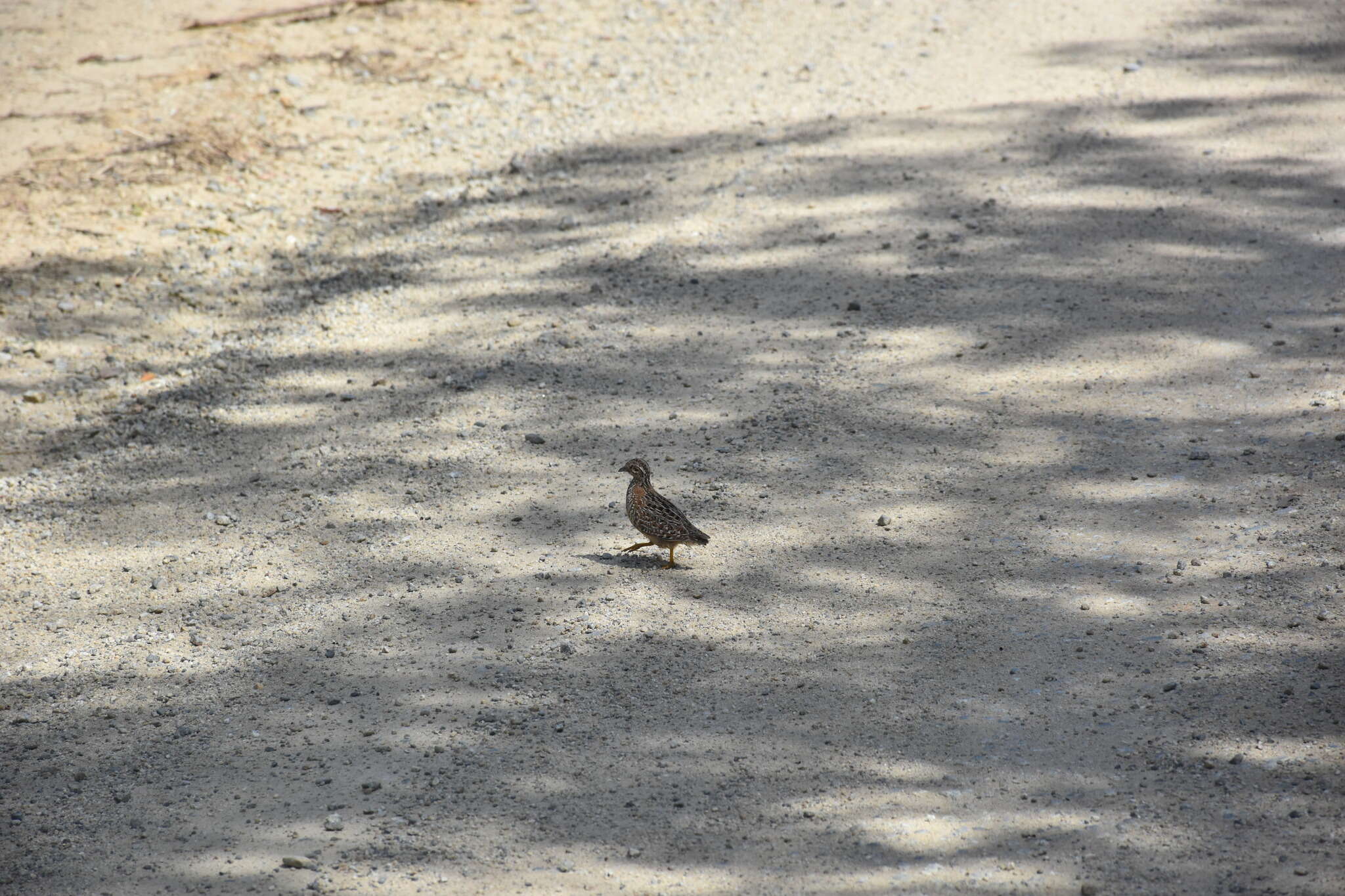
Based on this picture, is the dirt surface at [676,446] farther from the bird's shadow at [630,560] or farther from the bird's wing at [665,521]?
the bird's wing at [665,521]

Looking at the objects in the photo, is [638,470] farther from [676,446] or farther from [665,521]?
[676,446]

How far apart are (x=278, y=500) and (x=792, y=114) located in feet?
18.8

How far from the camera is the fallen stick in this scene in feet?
37.7

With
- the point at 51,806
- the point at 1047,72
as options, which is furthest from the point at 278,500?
the point at 1047,72

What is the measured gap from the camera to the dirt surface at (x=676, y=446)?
4238 mm

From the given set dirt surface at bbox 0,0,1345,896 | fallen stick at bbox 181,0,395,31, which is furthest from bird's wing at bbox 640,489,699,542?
fallen stick at bbox 181,0,395,31

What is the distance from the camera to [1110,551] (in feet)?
18.3

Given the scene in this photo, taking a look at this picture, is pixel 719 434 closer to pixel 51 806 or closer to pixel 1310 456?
pixel 1310 456

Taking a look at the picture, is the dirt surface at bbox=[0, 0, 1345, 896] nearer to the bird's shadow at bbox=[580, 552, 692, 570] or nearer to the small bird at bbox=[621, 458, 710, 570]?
the bird's shadow at bbox=[580, 552, 692, 570]

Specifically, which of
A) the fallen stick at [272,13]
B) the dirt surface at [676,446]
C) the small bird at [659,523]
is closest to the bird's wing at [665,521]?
the small bird at [659,523]

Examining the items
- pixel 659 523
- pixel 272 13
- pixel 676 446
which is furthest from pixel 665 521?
pixel 272 13

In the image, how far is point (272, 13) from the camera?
38.7 ft

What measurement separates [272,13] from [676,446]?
770 cm

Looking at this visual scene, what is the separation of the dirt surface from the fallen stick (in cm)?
20
